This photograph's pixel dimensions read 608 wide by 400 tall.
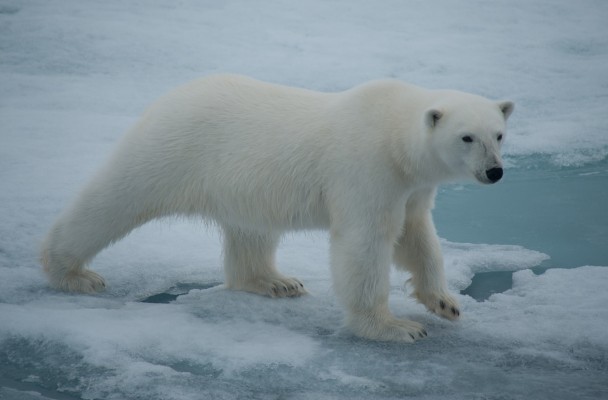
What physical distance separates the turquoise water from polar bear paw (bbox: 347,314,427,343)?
33.8 inches

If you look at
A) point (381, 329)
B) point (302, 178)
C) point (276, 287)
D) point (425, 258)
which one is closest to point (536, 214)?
point (425, 258)

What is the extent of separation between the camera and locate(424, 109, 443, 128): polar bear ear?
360cm

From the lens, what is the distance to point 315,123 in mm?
4059

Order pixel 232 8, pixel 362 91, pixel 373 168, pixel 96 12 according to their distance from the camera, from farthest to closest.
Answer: pixel 232 8
pixel 96 12
pixel 362 91
pixel 373 168

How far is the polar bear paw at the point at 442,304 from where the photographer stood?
4.14 meters

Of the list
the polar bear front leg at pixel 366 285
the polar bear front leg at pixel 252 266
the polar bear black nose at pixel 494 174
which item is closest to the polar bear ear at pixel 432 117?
the polar bear black nose at pixel 494 174

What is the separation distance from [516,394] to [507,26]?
31.3 ft

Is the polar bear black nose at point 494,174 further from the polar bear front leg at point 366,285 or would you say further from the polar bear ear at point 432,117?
the polar bear front leg at point 366,285

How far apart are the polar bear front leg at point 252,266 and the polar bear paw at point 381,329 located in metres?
0.72

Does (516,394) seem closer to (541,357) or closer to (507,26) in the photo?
(541,357)

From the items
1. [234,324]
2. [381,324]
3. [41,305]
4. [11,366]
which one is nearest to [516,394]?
[381,324]

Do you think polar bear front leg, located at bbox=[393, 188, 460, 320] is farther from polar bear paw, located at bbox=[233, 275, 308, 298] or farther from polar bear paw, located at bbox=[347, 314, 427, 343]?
polar bear paw, located at bbox=[233, 275, 308, 298]

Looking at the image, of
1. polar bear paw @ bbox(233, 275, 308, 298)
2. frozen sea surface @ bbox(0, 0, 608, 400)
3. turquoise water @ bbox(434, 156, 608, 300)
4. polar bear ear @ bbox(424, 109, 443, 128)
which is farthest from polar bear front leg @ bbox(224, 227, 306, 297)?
polar bear ear @ bbox(424, 109, 443, 128)

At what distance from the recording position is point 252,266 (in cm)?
462
